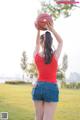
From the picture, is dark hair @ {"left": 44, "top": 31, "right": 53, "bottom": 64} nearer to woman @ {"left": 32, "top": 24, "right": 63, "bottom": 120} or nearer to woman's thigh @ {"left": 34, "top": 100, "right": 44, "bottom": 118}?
woman @ {"left": 32, "top": 24, "right": 63, "bottom": 120}

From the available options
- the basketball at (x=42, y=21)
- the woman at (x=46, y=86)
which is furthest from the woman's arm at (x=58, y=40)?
the basketball at (x=42, y=21)

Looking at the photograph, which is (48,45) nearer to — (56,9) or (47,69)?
(47,69)

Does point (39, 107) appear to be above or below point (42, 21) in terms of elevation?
below

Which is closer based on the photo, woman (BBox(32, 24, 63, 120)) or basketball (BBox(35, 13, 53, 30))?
woman (BBox(32, 24, 63, 120))

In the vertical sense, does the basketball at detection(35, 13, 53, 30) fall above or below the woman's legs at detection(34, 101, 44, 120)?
above

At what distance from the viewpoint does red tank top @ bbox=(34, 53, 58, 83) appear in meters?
4.83

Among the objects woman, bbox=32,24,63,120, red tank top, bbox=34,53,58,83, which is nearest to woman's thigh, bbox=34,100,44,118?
woman, bbox=32,24,63,120

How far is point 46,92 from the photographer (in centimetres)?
482

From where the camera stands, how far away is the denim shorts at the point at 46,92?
15.8 feet

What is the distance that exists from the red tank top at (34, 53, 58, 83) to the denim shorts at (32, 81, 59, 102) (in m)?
0.05

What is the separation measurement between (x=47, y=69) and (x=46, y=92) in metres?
0.24

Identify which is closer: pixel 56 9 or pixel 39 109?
pixel 39 109

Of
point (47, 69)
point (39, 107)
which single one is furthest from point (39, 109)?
point (47, 69)

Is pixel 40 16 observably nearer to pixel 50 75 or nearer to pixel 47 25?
pixel 47 25
